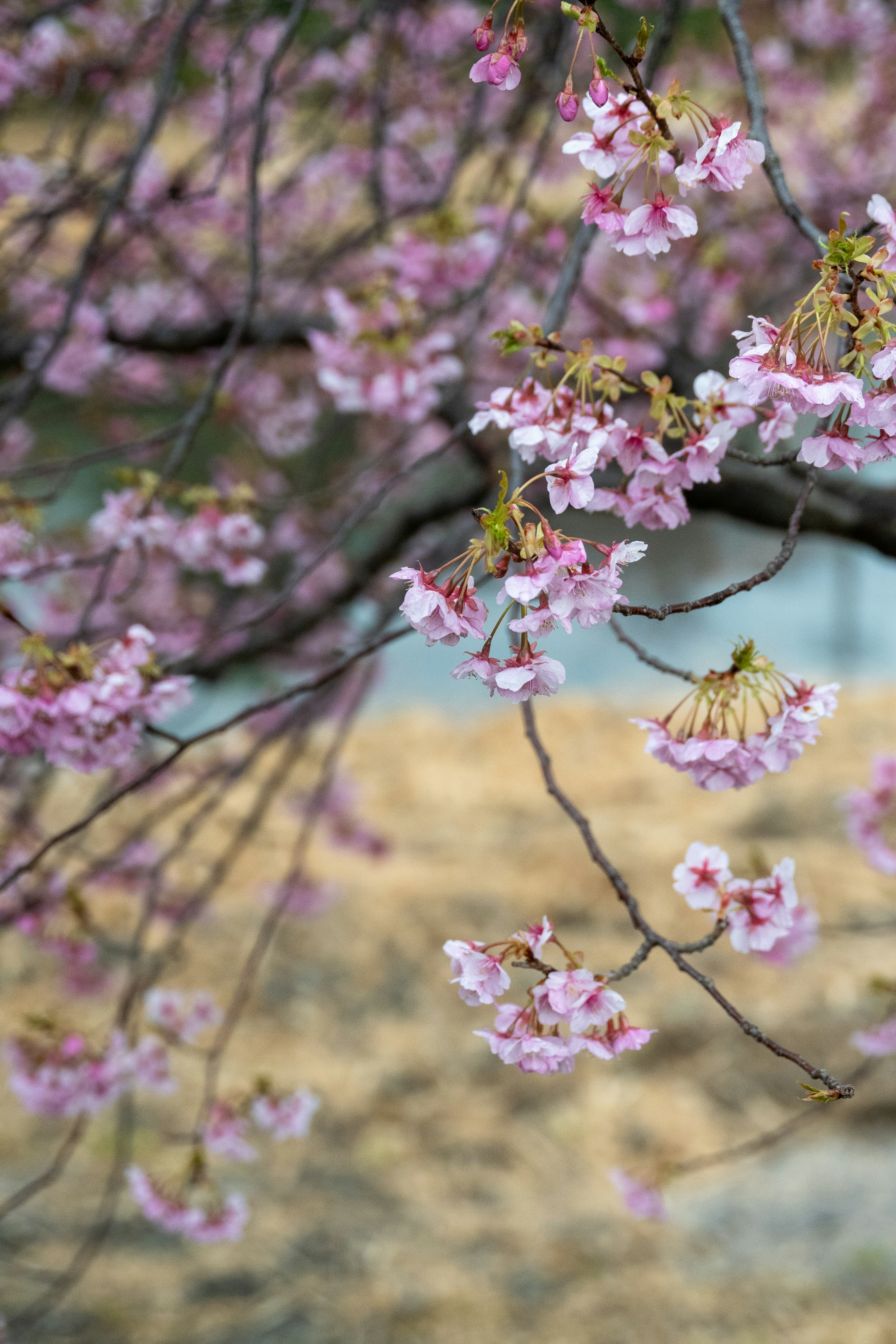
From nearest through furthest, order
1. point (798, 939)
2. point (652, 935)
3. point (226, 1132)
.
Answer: point (652, 935) < point (226, 1132) < point (798, 939)

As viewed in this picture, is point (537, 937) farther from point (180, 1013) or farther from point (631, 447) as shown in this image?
point (180, 1013)

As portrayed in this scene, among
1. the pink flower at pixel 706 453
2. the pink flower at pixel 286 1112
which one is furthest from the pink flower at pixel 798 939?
the pink flower at pixel 706 453

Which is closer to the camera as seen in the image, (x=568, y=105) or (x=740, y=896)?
(x=568, y=105)

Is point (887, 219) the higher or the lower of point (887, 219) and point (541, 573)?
the higher

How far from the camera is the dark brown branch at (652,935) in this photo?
0.56m

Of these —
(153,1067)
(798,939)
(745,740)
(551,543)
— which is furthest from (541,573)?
(798,939)

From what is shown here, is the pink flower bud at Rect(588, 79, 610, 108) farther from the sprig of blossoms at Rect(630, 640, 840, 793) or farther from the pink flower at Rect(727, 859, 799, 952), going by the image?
the pink flower at Rect(727, 859, 799, 952)

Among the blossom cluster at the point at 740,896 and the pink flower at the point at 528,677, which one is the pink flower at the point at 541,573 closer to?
Result: the pink flower at the point at 528,677

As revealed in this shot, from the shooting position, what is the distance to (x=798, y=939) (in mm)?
1817

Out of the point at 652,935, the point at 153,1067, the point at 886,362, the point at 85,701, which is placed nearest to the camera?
the point at 886,362

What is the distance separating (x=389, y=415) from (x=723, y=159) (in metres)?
1.32

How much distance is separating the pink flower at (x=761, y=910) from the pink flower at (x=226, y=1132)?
0.91m

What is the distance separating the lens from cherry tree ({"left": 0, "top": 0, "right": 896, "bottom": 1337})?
0.59 meters

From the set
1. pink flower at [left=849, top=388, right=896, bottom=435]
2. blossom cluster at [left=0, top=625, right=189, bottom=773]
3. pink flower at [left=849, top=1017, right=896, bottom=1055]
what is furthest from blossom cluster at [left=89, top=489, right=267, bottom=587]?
pink flower at [left=849, top=1017, right=896, bottom=1055]
